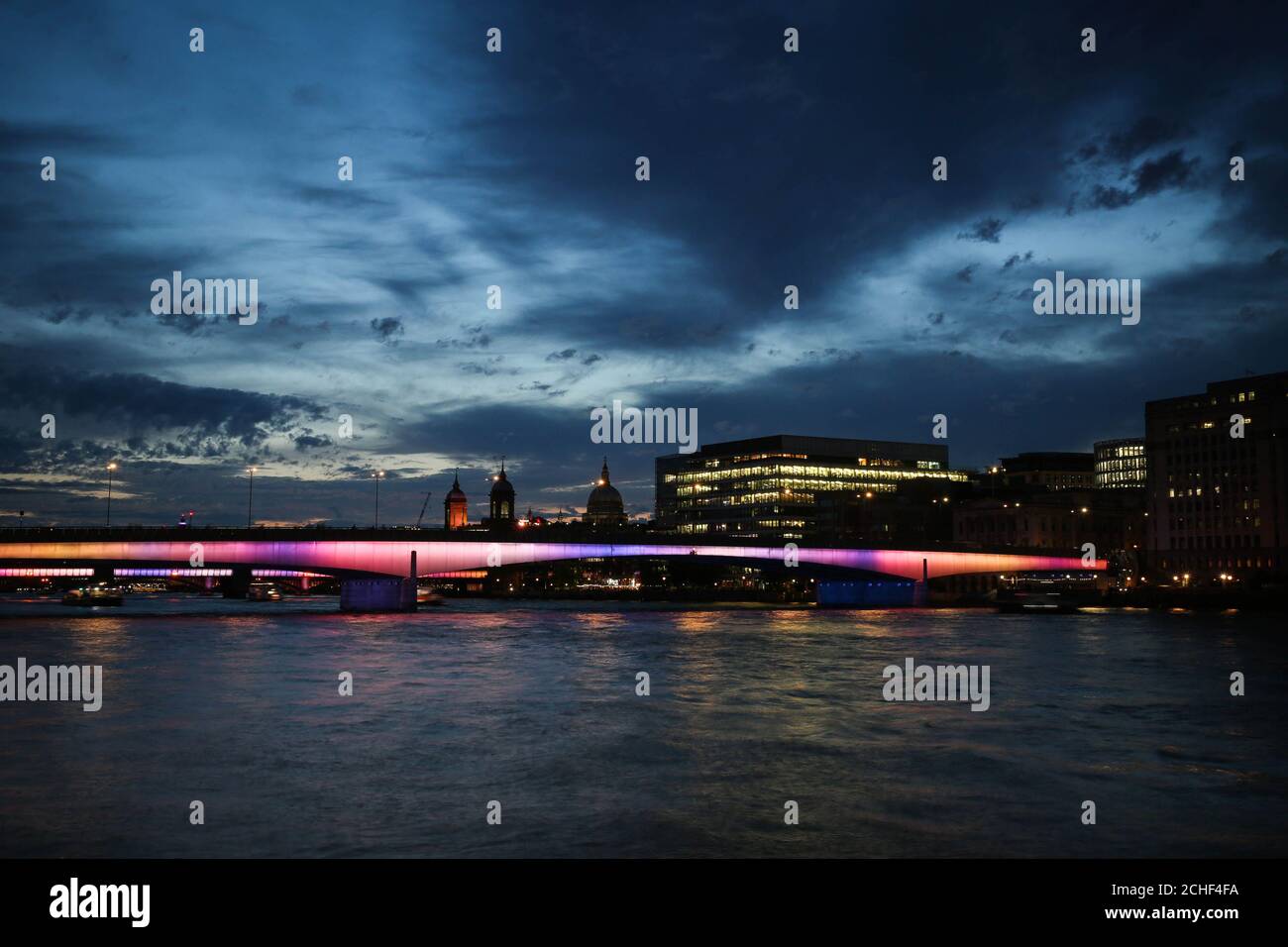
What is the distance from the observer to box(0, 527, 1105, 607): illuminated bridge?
324ft

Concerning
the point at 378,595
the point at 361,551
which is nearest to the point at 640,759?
the point at 361,551

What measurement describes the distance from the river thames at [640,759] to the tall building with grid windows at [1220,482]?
4767 inches

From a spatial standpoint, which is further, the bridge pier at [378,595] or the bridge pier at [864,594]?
the bridge pier at [864,594]

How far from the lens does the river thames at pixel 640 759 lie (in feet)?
57.2

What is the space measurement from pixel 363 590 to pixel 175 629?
3558cm

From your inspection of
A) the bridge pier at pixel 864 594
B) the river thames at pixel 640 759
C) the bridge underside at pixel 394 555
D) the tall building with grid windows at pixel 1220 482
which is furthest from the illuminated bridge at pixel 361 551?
the tall building with grid windows at pixel 1220 482

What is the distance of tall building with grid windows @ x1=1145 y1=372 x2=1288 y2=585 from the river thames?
121m

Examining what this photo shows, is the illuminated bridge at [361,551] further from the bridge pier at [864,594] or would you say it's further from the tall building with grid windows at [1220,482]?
the tall building with grid windows at [1220,482]

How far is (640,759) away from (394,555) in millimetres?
90327

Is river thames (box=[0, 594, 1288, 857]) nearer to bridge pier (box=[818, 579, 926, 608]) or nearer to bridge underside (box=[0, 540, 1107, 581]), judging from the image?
bridge underside (box=[0, 540, 1107, 581])

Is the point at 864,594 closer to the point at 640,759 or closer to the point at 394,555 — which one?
the point at 394,555

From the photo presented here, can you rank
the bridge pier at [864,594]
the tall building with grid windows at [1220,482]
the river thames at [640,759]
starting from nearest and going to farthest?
the river thames at [640,759] < the bridge pier at [864,594] < the tall building with grid windows at [1220,482]
